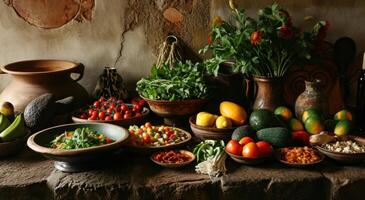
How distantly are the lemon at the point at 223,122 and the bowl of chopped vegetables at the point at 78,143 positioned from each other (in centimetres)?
46

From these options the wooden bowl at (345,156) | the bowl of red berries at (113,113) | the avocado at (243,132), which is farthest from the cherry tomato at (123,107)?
the wooden bowl at (345,156)

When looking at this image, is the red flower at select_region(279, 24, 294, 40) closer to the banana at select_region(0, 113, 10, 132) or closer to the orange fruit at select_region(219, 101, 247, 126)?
the orange fruit at select_region(219, 101, 247, 126)

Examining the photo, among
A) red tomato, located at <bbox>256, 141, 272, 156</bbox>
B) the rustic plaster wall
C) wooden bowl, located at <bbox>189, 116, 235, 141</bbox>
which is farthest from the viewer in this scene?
the rustic plaster wall

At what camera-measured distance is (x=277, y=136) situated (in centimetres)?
205

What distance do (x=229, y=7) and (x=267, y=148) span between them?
1076 millimetres

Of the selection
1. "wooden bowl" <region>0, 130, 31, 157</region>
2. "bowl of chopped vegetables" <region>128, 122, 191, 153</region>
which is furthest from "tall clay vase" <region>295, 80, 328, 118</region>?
"wooden bowl" <region>0, 130, 31, 157</region>

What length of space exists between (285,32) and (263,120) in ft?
1.56

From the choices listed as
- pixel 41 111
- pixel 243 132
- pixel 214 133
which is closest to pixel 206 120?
pixel 214 133

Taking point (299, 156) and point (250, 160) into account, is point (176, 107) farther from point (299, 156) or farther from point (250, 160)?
point (299, 156)

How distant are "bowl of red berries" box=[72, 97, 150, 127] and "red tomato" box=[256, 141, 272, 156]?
73 centimetres

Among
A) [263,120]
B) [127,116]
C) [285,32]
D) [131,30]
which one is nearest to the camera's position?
[263,120]

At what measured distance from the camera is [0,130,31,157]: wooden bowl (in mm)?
1994

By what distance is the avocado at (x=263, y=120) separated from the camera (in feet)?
6.97

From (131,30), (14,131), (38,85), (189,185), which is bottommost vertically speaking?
(189,185)
